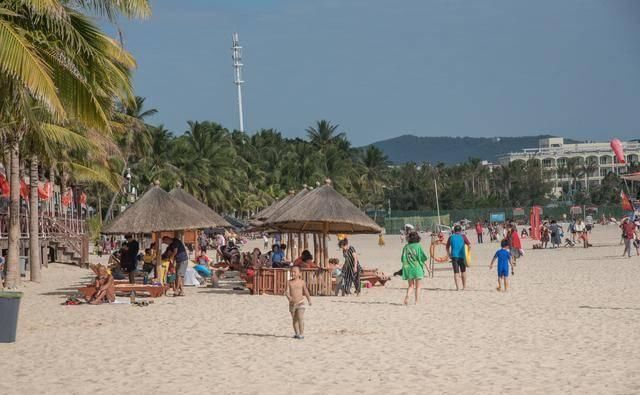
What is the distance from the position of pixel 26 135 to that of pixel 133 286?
5150mm

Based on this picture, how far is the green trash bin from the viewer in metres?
12.3

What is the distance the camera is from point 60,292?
21.6 metres

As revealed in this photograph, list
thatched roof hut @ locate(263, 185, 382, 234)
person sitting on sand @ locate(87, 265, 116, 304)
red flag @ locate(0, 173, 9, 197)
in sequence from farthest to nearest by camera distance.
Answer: red flag @ locate(0, 173, 9, 197), thatched roof hut @ locate(263, 185, 382, 234), person sitting on sand @ locate(87, 265, 116, 304)

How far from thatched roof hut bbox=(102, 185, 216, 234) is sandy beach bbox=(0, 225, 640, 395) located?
175 centimetres

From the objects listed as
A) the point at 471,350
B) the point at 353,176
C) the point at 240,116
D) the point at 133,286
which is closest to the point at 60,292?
the point at 133,286

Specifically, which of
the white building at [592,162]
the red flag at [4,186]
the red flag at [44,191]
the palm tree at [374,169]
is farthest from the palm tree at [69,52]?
the white building at [592,162]

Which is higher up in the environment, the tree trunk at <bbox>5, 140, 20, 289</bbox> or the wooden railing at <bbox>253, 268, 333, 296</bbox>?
the tree trunk at <bbox>5, 140, 20, 289</bbox>

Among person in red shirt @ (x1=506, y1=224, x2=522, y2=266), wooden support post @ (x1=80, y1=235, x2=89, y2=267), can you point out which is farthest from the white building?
person in red shirt @ (x1=506, y1=224, x2=522, y2=266)

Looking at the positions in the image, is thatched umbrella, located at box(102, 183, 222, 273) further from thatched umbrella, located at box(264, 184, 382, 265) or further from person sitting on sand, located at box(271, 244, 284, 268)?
thatched umbrella, located at box(264, 184, 382, 265)

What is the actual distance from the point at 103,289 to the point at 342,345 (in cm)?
766

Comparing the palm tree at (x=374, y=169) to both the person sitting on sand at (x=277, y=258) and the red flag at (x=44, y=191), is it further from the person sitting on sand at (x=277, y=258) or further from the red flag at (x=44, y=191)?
the person sitting on sand at (x=277, y=258)

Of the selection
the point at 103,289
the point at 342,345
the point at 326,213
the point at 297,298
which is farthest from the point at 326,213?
the point at 342,345

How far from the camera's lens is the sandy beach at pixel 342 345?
9.37 metres

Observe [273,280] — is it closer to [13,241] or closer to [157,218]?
[157,218]
